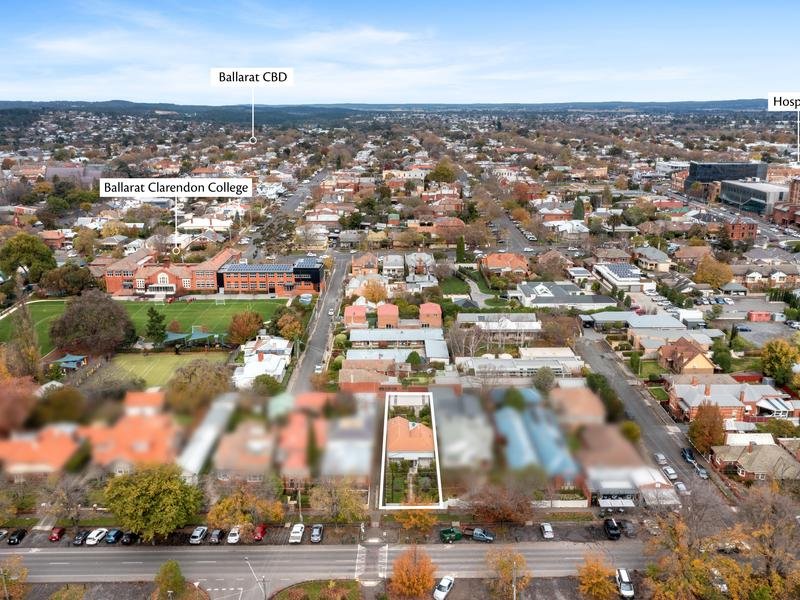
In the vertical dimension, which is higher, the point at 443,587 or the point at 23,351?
the point at 23,351

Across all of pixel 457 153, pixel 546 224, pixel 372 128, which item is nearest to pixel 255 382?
pixel 546 224

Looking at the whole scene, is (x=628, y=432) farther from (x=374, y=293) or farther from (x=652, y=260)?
(x=652, y=260)

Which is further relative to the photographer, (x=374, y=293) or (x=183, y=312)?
(x=183, y=312)

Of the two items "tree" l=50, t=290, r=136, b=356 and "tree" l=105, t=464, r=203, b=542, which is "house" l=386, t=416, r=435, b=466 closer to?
"tree" l=105, t=464, r=203, b=542

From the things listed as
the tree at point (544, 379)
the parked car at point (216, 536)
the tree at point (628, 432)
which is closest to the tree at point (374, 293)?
the tree at point (544, 379)

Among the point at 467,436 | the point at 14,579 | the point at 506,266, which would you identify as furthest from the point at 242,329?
the point at 506,266

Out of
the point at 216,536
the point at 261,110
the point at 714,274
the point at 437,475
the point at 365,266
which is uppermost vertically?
the point at 261,110

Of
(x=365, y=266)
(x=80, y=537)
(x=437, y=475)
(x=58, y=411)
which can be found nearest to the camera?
(x=58, y=411)
